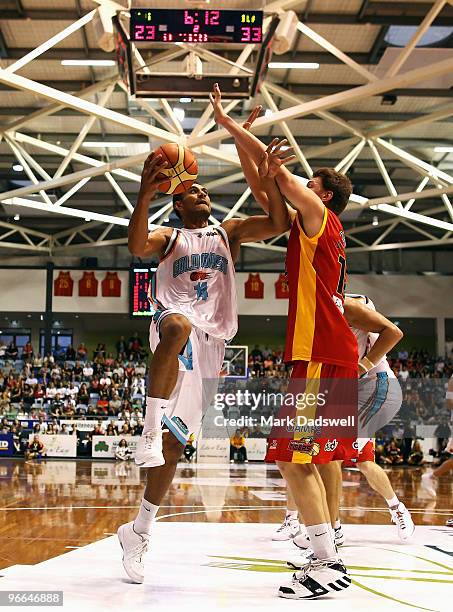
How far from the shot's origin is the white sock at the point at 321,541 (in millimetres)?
3545

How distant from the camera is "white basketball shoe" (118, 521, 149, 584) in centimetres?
375

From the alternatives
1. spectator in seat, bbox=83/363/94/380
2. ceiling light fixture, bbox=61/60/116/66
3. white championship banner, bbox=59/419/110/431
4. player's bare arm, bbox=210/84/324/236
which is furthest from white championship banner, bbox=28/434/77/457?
player's bare arm, bbox=210/84/324/236

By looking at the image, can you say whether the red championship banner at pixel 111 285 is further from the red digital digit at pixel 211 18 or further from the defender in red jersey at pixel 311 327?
the defender in red jersey at pixel 311 327

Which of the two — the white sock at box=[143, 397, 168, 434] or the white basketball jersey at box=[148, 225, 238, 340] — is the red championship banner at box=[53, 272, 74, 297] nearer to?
the white basketball jersey at box=[148, 225, 238, 340]

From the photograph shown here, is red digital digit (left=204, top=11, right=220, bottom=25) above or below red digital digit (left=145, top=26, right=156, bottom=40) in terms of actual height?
above

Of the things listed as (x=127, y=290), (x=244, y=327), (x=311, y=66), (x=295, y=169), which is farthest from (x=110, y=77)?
(x=244, y=327)

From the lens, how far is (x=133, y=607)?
10.3 ft

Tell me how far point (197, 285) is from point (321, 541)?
1.57 metres

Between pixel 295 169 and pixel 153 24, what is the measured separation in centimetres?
1285

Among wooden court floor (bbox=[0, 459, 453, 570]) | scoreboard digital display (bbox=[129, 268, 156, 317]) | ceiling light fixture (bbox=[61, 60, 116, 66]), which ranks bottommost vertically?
wooden court floor (bbox=[0, 459, 453, 570])

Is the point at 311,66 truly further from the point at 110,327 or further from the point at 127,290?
the point at 110,327

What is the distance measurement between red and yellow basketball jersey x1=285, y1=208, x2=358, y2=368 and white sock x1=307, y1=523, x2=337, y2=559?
2.63ft

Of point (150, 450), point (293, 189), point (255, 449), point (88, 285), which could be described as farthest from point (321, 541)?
point (88, 285)

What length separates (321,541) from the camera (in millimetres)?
3545
